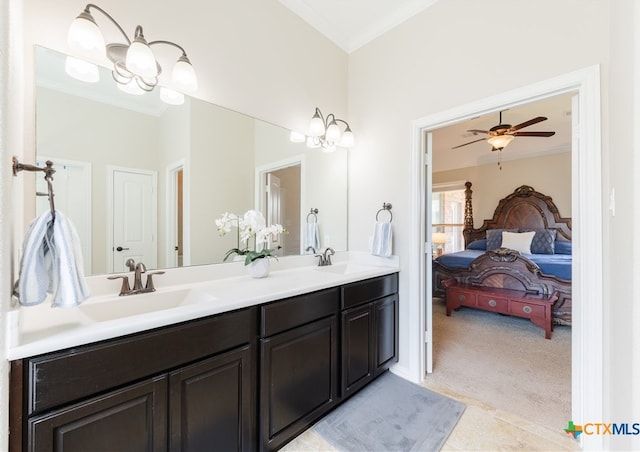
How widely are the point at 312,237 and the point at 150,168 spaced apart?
1358 millimetres

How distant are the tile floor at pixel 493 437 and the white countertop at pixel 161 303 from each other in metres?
0.90

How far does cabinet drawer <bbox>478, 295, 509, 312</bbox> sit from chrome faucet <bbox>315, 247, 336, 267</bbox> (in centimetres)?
237

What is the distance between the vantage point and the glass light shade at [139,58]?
4.36 ft

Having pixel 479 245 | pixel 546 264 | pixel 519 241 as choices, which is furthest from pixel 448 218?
pixel 546 264

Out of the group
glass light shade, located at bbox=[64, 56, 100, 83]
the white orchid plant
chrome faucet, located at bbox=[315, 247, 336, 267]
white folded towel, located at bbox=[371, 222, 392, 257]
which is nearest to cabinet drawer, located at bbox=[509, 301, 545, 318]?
white folded towel, located at bbox=[371, 222, 392, 257]

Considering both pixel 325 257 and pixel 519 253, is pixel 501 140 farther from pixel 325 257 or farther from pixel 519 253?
pixel 325 257

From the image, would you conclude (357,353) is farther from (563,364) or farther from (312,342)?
(563,364)

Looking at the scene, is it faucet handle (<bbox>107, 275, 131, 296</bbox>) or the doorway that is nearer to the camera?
faucet handle (<bbox>107, 275, 131, 296</bbox>)

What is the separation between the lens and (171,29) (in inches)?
62.2

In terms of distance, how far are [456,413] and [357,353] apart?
0.75 m

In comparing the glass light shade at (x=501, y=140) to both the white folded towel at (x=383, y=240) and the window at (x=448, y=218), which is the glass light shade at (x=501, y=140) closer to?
the window at (x=448, y=218)

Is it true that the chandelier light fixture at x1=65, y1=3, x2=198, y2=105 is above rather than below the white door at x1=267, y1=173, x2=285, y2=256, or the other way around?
above

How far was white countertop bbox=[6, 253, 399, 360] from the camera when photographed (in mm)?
843

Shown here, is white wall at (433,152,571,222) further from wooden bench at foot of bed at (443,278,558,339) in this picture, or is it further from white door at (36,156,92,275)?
white door at (36,156,92,275)
